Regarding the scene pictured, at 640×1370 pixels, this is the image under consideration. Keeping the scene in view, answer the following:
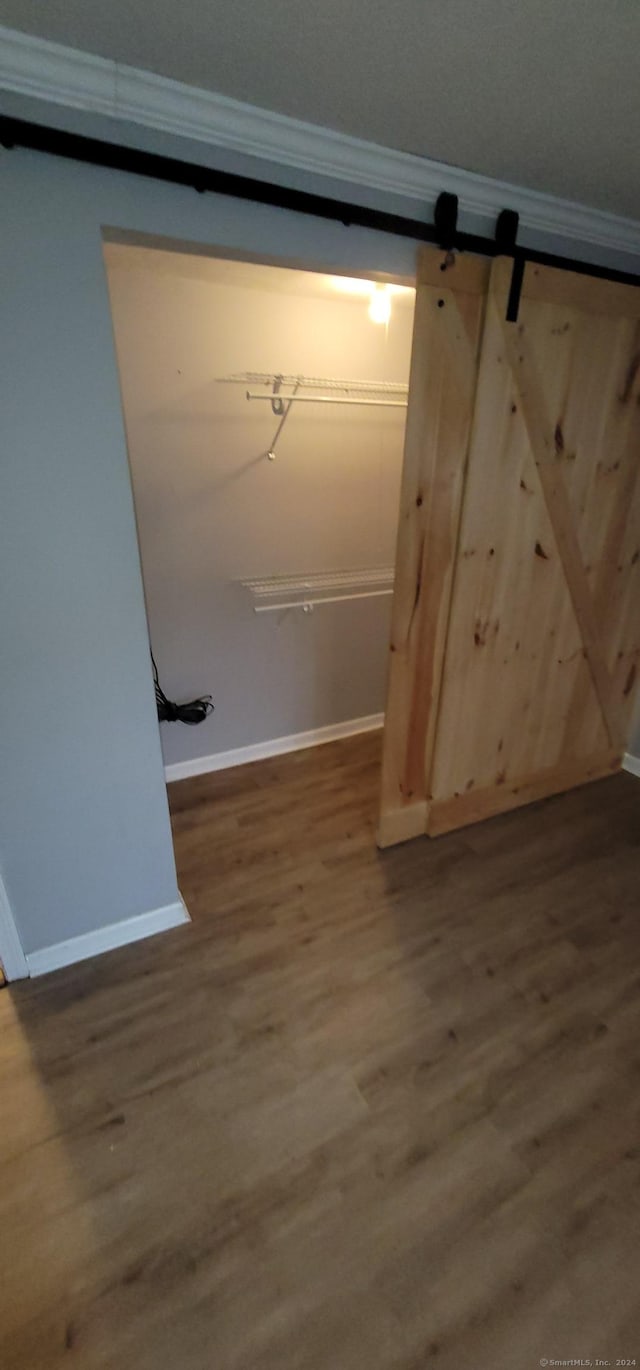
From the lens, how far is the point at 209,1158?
131 centimetres

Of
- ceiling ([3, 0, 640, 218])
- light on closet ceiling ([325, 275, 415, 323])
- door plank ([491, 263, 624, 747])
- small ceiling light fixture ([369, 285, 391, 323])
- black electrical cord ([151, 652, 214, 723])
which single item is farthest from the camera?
black electrical cord ([151, 652, 214, 723])

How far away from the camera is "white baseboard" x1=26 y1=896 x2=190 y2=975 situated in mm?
1760

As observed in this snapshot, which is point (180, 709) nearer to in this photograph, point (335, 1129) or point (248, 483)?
point (248, 483)

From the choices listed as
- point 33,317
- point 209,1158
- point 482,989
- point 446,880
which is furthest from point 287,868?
point 33,317

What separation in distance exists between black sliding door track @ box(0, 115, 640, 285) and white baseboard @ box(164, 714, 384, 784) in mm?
2113

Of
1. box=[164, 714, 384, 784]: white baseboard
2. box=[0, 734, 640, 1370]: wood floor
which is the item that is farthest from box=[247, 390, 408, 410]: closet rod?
box=[0, 734, 640, 1370]: wood floor

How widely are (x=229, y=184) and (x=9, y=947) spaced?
211 cm

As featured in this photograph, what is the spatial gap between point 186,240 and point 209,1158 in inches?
85.0

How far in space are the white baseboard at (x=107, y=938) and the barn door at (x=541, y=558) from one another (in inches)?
34.5

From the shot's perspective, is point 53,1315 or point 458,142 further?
point 458,142

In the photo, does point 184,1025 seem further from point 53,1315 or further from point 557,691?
point 557,691

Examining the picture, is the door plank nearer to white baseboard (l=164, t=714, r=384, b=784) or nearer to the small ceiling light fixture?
the small ceiling light fixture

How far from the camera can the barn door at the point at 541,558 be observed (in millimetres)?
1803

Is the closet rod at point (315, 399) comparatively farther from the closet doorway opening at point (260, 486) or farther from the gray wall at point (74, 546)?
the gray wall at point (74, 546)
